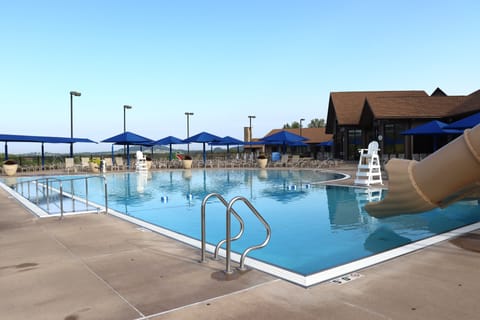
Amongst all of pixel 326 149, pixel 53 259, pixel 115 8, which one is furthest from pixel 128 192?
pixel 326 149

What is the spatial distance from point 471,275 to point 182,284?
307 cm

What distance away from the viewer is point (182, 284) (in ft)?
12.5

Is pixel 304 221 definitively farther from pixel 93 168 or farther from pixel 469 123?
pixel 93 168

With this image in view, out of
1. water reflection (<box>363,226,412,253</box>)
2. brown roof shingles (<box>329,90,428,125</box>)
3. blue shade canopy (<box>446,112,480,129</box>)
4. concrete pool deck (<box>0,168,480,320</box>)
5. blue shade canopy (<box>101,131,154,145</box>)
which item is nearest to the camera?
concrete pool deck (<box>0,168,480,320</box>)

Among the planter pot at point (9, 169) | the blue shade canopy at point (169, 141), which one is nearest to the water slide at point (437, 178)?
the planter pot at point (9, 169)

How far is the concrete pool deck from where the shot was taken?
313cm

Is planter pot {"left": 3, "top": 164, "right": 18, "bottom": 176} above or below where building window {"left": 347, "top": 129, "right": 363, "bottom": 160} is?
below

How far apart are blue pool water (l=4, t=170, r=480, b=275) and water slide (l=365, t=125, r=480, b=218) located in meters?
0.69

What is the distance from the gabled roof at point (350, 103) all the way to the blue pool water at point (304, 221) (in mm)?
19841

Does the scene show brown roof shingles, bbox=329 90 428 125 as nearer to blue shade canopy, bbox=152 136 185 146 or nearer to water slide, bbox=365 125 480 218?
blue shade canopy, bbox=152 136 185 146

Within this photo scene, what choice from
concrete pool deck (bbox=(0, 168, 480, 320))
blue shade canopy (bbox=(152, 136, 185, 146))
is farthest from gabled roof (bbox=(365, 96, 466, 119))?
concrete pool deck (bbox=(0, 168, 480, 320))

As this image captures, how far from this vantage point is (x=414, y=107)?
26656 mm

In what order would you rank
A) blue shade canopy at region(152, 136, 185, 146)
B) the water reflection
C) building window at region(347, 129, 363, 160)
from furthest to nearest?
1. building window at region(347, 129, 363, 160)
2. blue shade canopy at region(152, 136, 185, 146)
3. the water reflection

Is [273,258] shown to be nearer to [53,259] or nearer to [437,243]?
[437,243]
